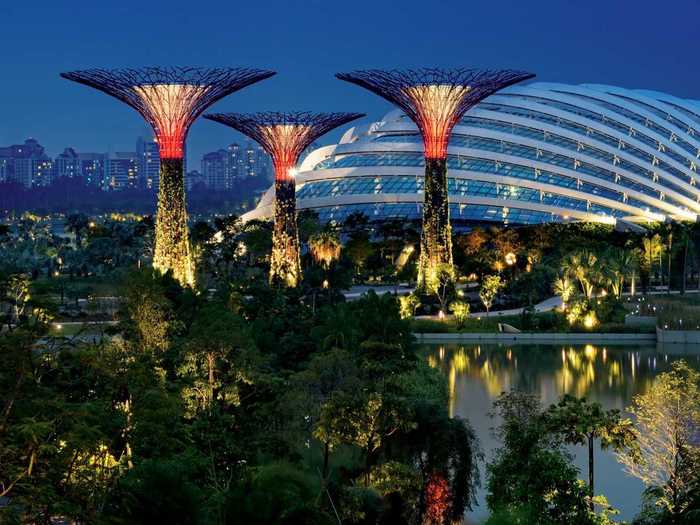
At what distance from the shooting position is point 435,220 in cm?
6469

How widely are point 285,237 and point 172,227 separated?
10639 mm

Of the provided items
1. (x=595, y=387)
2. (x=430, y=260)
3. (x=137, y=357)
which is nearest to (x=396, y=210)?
(x=430, y=260)

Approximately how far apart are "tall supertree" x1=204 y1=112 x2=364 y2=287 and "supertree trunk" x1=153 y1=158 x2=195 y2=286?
Result: 921 cm

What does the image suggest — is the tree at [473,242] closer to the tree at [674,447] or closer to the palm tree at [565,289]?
the palm tree at [565,289]

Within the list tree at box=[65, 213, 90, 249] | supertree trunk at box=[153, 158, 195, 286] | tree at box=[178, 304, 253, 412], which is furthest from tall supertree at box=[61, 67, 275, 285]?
tree at box=[65, 213, 90, 249]

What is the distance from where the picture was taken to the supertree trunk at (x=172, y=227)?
5809 centimetres

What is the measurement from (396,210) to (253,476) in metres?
77.2

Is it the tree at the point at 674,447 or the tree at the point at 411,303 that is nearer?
the tree at the point at 674,447

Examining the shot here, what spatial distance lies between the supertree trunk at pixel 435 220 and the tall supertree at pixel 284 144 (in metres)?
7.06

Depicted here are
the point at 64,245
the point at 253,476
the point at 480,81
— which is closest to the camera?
the point at 253,476

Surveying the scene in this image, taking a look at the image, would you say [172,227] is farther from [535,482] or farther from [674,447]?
[674,447]

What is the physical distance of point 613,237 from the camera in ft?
287

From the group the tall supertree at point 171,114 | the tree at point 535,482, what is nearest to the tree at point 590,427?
the tree at point 535,482

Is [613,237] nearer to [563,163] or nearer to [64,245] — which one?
[563,163]
